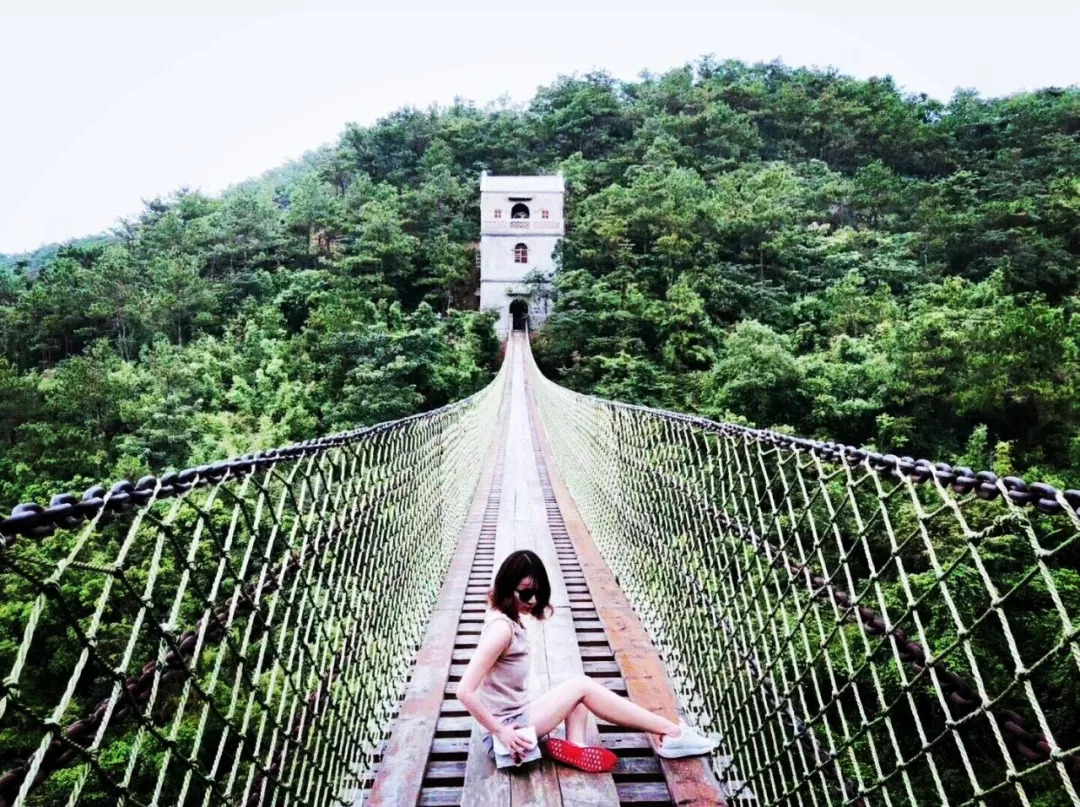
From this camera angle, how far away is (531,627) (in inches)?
88.8

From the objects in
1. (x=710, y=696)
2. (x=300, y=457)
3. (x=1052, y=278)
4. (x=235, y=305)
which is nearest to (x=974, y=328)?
(x=1052, y=278)

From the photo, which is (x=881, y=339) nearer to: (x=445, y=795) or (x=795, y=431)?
(x=795, y=431)

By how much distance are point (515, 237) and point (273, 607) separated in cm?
2059

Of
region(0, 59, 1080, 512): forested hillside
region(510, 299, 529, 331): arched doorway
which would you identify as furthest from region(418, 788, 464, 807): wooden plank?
region(510, 299, 529, 331): arched doorway

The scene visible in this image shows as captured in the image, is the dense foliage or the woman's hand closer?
the woman's hand

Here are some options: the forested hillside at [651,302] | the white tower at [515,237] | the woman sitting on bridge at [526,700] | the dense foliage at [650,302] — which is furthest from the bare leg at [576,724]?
the white tower at [515,237]

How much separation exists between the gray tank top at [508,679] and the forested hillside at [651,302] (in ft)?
27.8

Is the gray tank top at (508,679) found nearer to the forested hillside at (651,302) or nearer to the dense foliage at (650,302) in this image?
the dense foliage at (650,302)

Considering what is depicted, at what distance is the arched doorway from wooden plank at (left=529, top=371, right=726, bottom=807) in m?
17.3

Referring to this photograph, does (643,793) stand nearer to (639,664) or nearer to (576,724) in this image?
(576,724)

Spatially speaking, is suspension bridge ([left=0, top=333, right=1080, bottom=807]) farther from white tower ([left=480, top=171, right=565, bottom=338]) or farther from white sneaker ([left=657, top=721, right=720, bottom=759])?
white tower ([left=480, top=171, right=565, bottom=338])

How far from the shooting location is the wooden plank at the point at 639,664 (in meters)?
1.49

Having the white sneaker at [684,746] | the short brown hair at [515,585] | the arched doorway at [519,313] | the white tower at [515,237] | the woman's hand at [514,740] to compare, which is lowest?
the arched doorway at [519,313]

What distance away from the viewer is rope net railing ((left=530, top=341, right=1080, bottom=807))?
2.52ft
